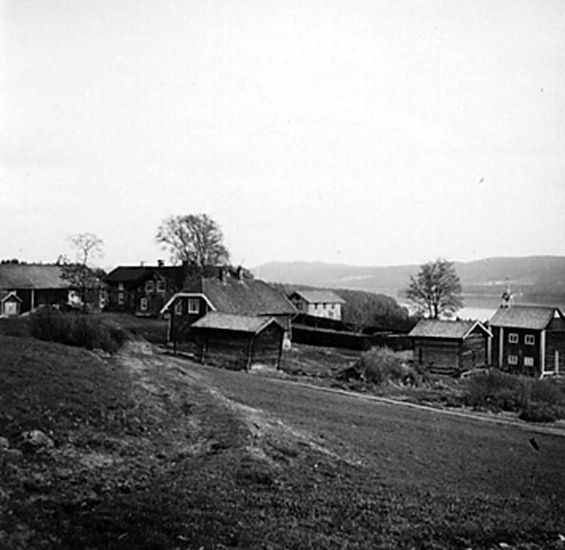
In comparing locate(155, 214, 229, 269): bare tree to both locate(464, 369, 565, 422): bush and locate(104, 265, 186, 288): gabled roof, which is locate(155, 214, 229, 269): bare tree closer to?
locate(104, 265, 186, 288): gabled roof

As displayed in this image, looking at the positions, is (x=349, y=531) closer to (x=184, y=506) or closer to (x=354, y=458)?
(x=184, y=506)

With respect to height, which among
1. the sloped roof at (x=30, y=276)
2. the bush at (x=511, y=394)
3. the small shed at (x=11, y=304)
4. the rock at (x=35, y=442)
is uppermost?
the sloped roof at (x=30, y=276)

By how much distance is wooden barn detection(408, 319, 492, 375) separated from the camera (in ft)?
148

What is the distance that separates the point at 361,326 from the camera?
68.1m

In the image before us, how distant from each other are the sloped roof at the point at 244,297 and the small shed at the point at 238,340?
683 centimetres

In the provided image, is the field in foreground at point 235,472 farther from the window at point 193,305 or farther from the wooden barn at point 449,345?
the window at point 193,305

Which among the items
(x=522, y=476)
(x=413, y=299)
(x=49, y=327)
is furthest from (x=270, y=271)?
(x=522, y=476)

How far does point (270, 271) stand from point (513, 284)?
122 metres

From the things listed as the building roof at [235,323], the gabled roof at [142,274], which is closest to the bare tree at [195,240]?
the gabled roof at [142,274]

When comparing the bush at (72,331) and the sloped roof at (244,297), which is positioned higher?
the sloped roof at (244,297)

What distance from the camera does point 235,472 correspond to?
42.6ft

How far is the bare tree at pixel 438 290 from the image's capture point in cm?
7181

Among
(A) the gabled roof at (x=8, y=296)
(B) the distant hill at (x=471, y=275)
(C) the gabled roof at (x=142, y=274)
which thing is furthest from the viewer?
(C) the gabled roof at (x=142, y=274)

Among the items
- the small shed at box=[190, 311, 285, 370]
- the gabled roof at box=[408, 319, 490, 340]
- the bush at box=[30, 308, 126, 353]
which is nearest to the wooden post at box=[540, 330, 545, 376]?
the gabled roof at box=[408, 319, 490, 340]
